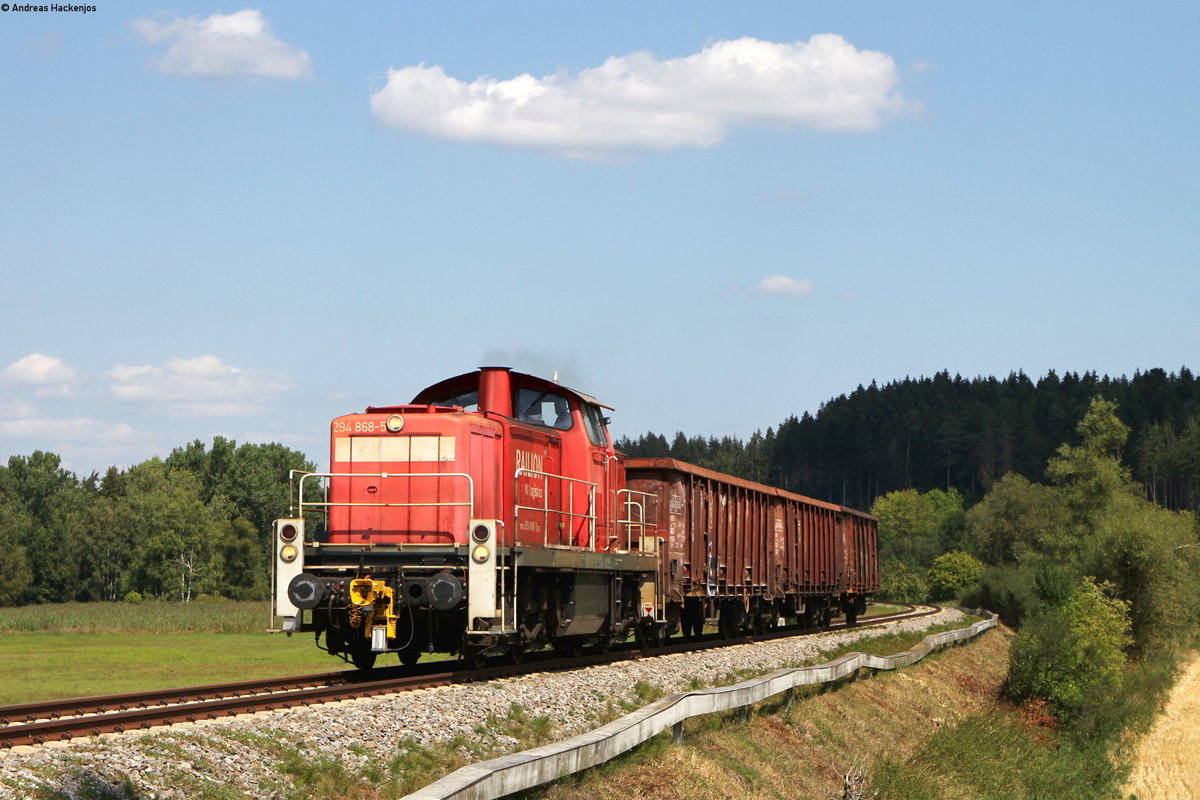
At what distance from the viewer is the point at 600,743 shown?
11805 millimetres

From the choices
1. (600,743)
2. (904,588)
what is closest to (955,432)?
(904,588)

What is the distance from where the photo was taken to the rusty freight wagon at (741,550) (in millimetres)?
25234

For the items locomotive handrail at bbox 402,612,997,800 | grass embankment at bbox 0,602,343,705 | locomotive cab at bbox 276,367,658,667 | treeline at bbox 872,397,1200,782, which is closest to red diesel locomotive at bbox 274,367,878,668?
locomotive cab at bbox 276,367,658,667

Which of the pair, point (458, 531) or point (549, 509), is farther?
point (549, 509)

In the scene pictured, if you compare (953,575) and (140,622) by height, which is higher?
(953,575)

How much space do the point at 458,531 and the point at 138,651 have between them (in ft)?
79.7

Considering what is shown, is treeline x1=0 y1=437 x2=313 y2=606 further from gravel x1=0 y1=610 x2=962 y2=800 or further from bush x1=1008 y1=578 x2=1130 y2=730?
gravel x1=0 y1=610 x2=962 y2=800

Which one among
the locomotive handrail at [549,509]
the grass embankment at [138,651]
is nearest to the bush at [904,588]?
the grass embankment at [138,651]

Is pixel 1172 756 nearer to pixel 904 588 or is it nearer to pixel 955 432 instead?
pixel 904 588

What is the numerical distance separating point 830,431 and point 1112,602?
470 feet

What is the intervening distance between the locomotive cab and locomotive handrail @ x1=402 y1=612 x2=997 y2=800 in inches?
121

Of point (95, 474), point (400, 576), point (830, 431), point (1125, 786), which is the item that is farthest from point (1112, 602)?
point (830, 431)

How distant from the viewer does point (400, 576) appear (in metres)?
16.7

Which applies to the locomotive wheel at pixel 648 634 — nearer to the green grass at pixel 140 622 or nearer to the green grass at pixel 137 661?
the green grass at pixel 137 661
